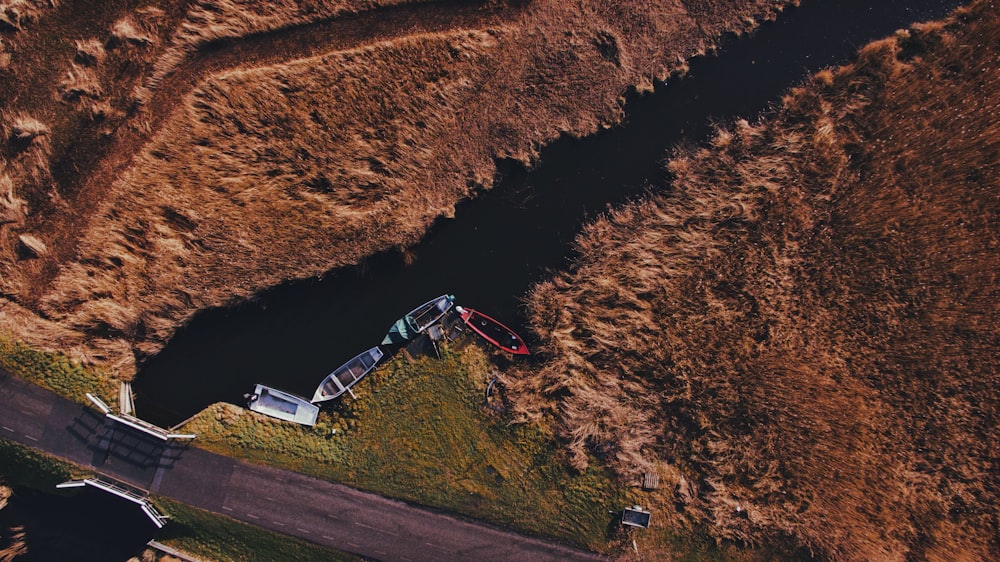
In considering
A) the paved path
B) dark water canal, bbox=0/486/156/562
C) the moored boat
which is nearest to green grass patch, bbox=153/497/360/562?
the paved path

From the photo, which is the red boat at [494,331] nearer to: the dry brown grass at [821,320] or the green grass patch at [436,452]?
the dry brown grass at [821,320]

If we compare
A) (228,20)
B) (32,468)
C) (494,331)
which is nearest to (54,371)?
(32,468)

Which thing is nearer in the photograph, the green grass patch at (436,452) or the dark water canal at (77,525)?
the green grass patch at (436,452)

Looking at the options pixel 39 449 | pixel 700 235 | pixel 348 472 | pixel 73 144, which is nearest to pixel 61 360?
pixel 39 449

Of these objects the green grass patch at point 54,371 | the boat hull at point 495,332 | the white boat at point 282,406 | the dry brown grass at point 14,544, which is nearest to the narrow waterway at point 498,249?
the boat hull at point 495,332

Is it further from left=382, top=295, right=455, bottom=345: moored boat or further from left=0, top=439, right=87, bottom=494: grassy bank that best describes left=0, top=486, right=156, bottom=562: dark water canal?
left=382, top=295, right=455, bottom=345: moored boat

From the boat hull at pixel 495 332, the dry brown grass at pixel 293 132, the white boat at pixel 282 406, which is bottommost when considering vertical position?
the white boat at pixel 282 406

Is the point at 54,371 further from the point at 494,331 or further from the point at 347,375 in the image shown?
the point at 494,331
